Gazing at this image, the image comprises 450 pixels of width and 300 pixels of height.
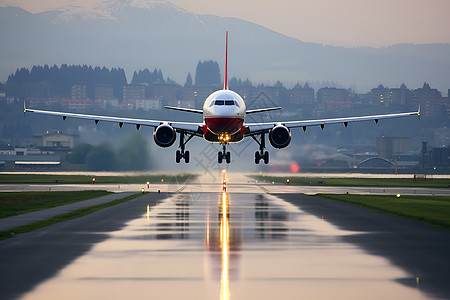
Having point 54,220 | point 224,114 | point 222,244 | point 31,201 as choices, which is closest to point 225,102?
point 224,114

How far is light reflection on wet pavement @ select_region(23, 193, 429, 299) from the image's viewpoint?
2266 cm

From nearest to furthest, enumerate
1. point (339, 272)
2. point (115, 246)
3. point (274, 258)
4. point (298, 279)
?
point (298, 279) < point (339, 272) < point (274, 258) < point (115, 246)

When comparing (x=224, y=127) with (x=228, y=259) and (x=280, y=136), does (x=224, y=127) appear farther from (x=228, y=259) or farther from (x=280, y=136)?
(x=228, y=259)

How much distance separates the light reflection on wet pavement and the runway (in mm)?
38

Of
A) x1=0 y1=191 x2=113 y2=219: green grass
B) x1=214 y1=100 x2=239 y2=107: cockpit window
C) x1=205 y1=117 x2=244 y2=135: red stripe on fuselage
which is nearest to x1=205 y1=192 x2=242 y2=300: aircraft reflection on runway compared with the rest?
x1=205 y1=117 x2=244 y2=135: red stripe on fuselage

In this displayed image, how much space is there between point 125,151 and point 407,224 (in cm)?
8987

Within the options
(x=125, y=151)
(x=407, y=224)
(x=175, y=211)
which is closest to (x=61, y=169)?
(x=125, y=151)

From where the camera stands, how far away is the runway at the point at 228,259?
75.6 ft

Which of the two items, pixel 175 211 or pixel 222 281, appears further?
pixel 175 211

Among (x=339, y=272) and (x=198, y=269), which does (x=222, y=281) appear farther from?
(x=339, y=272)

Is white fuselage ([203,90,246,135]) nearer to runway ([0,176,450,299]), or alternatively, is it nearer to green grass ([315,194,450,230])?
runway ([0,176,450,299])

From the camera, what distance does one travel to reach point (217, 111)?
60094 mm

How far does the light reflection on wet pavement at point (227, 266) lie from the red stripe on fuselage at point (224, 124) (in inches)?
565

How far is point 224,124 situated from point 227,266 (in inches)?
1298
